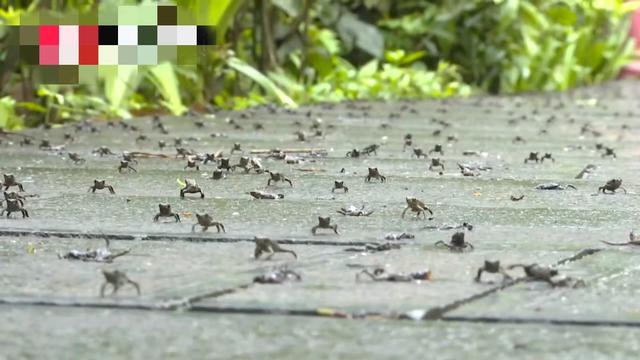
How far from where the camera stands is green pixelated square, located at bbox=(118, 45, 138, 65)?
13.7 feet

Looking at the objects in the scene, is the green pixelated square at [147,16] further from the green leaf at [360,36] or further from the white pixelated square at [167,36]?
the green leaf at [360,36]

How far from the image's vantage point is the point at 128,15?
4770 mm

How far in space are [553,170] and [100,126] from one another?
2.38m

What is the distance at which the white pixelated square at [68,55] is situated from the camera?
4.31 metres

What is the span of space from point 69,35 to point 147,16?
32 centimetres

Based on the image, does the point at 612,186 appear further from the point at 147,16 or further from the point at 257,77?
the point at 257,77

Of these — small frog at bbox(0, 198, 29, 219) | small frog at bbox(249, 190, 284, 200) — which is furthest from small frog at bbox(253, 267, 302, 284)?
Answer: small frog at bbox(249, 190, 284, 200)

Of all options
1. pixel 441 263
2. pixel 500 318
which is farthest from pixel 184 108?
pixel 500 318

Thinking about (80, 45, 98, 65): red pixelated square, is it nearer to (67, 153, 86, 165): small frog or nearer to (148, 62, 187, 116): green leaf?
(67, 153, 86, 165): small frog

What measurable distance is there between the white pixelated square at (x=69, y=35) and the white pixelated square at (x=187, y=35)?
1.10 feet

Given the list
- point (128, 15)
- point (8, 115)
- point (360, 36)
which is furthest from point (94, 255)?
point (360, 36)

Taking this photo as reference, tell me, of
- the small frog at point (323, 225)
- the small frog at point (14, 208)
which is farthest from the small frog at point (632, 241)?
the small frog at point (14, 208)

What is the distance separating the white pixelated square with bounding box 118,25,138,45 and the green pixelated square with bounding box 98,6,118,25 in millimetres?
206

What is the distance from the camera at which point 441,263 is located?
7.02 feet
